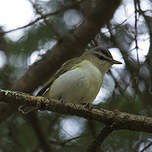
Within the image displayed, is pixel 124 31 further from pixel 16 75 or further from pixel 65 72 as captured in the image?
pixel 16 75

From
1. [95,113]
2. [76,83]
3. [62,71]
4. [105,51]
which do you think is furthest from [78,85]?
[105,51]

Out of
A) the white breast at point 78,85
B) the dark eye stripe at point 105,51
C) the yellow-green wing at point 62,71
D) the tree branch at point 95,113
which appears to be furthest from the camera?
the dark eye stripe at point 105,51

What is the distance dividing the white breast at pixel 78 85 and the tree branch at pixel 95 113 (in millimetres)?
602

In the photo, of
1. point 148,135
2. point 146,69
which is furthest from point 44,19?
point 148,135

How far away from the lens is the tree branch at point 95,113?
293 centimetres

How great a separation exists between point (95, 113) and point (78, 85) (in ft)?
2.23

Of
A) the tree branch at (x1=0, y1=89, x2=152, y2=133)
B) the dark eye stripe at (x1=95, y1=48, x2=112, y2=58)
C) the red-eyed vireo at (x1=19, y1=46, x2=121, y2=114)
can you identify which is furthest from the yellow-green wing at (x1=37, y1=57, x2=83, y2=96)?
the tree branch at (x1=0, y1=89, x2=152, y2=133)

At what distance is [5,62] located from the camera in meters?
5.01

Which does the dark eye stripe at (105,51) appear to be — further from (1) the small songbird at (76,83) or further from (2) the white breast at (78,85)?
(2) the white breast at (78,85)

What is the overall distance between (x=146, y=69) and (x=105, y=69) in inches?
22.5

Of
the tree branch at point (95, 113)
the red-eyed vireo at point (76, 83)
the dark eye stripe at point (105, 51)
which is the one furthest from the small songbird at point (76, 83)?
the tree branch at point (95, 113)

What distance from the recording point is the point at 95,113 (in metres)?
3.02

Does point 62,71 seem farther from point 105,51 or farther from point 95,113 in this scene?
point 95,113

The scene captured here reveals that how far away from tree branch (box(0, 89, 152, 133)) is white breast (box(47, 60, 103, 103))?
0.60m
